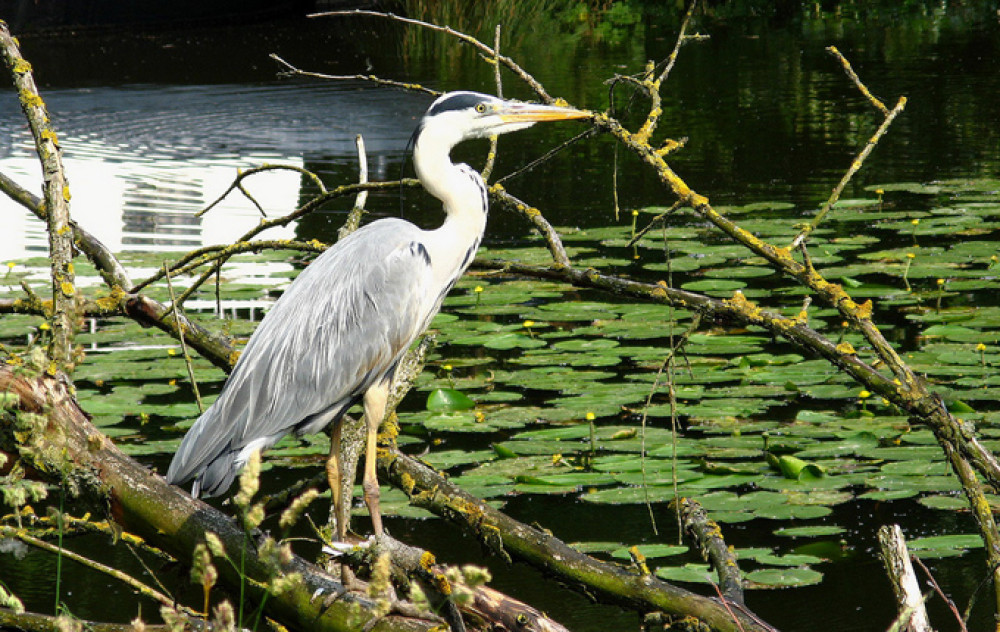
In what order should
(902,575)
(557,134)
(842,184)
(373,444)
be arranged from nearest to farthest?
(902,575), (842,184), (373,444), (557,134)

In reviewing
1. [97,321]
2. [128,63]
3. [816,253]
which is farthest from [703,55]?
[97,321]

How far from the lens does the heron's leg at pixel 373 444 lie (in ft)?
8.87

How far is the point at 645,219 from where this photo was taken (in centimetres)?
716

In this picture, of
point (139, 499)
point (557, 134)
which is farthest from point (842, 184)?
point (557, 134)

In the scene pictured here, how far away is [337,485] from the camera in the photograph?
110 inches

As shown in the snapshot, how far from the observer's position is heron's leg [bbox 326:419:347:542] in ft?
8.94

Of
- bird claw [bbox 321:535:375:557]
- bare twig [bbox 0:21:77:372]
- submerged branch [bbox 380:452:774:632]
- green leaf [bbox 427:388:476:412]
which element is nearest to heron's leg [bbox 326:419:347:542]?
submerged branch [bbox 380:452:774:632]

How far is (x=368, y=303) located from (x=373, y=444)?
0.34 m

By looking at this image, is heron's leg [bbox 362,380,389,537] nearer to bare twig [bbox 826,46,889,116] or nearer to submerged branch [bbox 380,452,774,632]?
submerged branch [bbox 380,452,774,632]

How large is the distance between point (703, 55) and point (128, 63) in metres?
7.53

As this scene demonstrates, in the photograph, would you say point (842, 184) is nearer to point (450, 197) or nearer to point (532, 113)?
point (532, 113)

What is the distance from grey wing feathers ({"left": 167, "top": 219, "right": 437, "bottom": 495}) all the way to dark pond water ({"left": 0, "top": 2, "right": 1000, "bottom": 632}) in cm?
83

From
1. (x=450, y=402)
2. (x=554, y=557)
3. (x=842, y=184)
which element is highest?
(x=842, y=184)

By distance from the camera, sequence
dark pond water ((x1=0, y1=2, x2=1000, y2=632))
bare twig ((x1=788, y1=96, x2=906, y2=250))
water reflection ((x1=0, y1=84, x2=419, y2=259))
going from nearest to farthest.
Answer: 1. bare twig ((x1=788, y1=96, x2=906, y2=250))
2. dark pond water ((x1=0, y1=2, x2=1000, y2=632))
3. water reflection ((x1=0, y1=84, x2=419, y2=259))
